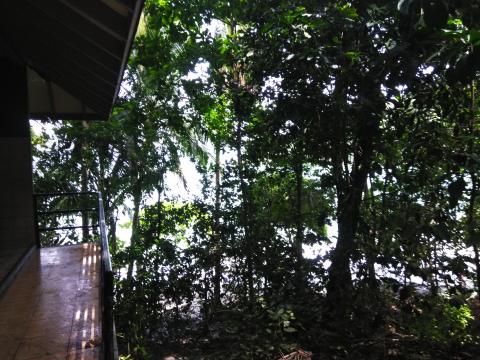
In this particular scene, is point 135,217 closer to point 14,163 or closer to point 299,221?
point 299,221

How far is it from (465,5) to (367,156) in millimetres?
3594

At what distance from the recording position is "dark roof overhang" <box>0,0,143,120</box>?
3213mm

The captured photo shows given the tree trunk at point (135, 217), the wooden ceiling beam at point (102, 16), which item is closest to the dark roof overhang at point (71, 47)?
the wooden ceiling beam at point (102, 16)

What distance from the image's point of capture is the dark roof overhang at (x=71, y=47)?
3.21 meters

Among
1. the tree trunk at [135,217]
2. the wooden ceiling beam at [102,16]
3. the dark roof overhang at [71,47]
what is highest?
the dark roof overhang at [71,47]

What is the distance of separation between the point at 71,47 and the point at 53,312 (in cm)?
276

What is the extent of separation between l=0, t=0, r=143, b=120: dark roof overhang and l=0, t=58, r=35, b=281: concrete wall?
398mm

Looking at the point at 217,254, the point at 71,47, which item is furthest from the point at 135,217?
the point at 71,47

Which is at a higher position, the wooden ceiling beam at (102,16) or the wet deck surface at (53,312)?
the wooden ceiling beam at (102,16)

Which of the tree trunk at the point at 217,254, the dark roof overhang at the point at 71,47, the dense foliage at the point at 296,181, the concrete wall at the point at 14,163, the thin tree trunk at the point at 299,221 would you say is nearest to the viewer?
the dark roof overhang at the point at 71,47

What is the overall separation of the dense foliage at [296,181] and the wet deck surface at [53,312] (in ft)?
8.82

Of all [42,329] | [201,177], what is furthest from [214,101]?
[42,329]

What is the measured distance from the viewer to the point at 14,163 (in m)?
5.87

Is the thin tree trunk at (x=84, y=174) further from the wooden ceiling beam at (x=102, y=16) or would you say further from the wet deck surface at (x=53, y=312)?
the wooden ceiling beam at (x=102, y=16)
